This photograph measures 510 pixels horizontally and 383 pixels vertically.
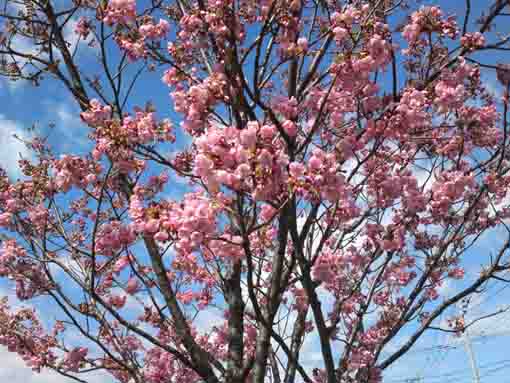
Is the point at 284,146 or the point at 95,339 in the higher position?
the point at 284,146

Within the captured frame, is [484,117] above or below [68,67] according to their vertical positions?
below

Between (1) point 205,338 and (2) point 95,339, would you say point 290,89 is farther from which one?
(1) point 205,338

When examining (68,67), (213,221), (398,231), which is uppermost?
(68,67)

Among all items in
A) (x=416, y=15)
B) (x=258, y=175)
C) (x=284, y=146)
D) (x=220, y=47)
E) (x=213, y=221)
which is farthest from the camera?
(x=416, y=15)

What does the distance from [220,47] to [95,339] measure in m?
2.70

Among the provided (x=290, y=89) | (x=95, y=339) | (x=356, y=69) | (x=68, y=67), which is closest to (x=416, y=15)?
(x=356, y=69)

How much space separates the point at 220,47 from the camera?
12.5 ft

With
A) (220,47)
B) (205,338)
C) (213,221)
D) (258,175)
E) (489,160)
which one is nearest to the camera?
(258,175)

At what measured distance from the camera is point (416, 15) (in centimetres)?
413

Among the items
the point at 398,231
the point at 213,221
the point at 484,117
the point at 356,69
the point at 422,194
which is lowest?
the point at 213,221

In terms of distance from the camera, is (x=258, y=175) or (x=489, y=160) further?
(x=489, y=160)

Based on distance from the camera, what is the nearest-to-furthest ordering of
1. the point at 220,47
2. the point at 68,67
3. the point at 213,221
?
1. the point at 213,221
2. the point at 220,47
3. the point at 68,67

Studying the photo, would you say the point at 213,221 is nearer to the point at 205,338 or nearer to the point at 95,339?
the point at 95,339

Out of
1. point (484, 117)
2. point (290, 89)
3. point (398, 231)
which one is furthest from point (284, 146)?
point (484, 117)
